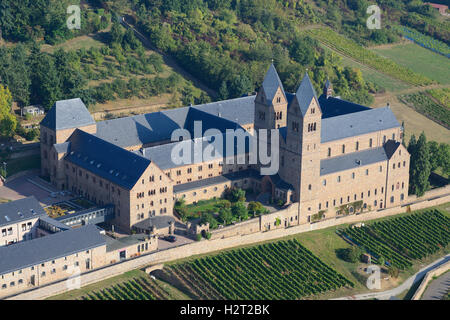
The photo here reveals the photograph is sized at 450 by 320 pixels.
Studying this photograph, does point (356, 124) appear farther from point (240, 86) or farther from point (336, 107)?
point (240, 86)

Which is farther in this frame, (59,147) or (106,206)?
(59,147)

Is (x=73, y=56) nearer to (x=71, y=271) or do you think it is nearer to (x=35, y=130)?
(x=35, y=130)

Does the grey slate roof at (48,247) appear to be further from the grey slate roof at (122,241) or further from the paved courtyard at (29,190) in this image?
the paved courtyard at (29,190)

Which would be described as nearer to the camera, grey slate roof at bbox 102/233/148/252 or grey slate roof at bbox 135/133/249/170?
grey slate roof at bbox 102/233/148/252

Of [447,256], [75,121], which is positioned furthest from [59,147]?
[447,256]

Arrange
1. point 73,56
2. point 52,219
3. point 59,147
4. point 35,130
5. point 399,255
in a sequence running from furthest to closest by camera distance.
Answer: point 73,56 < point 35,130 < point 59,147 < point 399,255 < point 52,219

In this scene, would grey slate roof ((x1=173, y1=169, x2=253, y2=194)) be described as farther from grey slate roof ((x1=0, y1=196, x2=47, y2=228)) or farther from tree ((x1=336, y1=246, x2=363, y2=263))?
grey slate roof ((x1=0, y1=196, x2=47, y2=228))

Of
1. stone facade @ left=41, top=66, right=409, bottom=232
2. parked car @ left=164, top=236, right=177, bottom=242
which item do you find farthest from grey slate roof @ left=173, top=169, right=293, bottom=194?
parked car @ left=164, top=236, right=177, bottom=242
